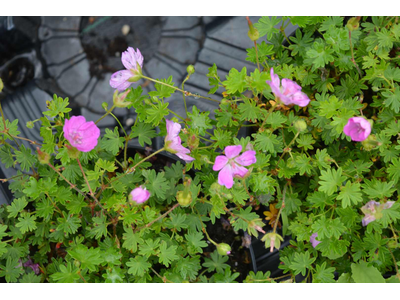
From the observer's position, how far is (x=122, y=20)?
2275mm

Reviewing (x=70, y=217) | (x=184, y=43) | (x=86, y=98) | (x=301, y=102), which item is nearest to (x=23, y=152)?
(x=70, y=217)

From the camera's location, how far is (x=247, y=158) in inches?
48.9

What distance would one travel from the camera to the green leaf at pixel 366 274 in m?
1.40

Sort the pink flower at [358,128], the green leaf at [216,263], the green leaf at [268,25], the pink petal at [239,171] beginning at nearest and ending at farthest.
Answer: the pink flower at [358,128]
the pink petal at [239,171]
the green leaf at [268,25]
the green leaf at [216,263]

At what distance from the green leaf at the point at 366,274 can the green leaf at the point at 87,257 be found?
3.23ft

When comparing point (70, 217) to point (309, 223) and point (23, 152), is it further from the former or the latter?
point (309, 223)

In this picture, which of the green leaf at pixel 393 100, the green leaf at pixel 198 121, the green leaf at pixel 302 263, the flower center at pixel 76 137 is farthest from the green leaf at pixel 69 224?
the green leaf at pixel 393 100

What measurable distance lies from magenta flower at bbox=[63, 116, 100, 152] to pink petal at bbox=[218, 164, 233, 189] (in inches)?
17.4

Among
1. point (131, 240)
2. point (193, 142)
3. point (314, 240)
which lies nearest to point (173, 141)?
point (193, 142)

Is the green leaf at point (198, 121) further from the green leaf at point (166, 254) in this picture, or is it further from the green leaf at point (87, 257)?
the green leaf at point (87, 257)

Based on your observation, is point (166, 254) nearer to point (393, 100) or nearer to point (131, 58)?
point (131, 58)

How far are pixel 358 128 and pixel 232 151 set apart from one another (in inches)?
16.3

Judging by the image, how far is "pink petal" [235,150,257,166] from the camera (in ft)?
4.05

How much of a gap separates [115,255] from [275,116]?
800mm
